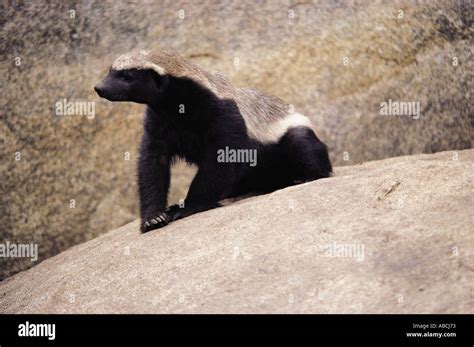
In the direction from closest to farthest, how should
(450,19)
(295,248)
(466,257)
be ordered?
(466,257), (295,248), (450,19)

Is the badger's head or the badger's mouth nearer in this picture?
the badger's mouth

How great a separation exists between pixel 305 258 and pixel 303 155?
2.93 meters

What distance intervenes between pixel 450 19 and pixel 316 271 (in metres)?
6.30

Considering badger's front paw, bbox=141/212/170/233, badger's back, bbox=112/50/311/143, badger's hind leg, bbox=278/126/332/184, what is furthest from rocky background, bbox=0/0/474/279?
badger's front paw, bbox=141/212/170/233

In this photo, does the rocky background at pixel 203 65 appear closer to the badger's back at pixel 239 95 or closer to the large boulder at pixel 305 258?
the badger's back at pixel 239 95

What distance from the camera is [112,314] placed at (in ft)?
17.5

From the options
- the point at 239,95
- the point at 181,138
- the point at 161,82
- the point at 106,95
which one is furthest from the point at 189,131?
the point at 106,95

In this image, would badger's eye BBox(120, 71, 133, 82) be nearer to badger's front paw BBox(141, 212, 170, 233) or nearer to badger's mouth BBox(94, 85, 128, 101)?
badger's mouth BBox(94, 85, 128, 101)

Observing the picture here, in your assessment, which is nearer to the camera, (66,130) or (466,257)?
(466,257)

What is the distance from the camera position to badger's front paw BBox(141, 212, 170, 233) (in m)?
7.21

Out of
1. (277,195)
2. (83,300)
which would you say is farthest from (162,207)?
(83,300)

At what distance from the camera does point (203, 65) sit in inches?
391

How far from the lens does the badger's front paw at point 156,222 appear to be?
7211mm

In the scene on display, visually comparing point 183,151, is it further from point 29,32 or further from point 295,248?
point 29,32
